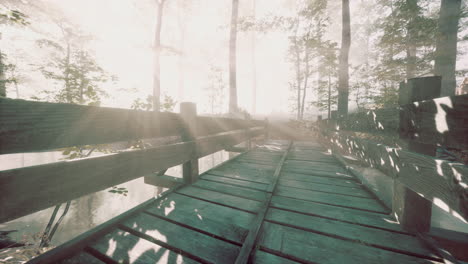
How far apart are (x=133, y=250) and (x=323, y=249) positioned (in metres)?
1.55

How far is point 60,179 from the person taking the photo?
1.02 m

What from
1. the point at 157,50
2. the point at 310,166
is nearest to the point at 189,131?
the point at 310,166

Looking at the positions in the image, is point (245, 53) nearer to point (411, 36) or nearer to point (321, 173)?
point (411, 36)

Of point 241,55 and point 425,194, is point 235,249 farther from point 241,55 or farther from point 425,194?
point 241,55

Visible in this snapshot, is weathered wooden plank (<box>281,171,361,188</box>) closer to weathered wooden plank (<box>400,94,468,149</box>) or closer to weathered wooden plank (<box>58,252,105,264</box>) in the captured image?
weathered wooden plank (<box>400,94,468,149</box>)

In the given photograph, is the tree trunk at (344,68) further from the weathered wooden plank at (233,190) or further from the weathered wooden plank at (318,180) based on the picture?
the weathered wooden plank at (233,190)

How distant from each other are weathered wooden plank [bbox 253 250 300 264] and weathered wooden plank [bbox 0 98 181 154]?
1.48 m

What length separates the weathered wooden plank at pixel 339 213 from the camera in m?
1.74

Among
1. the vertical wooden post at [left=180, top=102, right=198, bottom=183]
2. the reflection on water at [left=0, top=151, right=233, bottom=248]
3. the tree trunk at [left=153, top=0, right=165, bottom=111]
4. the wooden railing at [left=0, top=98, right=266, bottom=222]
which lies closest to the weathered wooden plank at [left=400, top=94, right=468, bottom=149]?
the wooden railing at [left=0, top=98, right=266, bottom=222]

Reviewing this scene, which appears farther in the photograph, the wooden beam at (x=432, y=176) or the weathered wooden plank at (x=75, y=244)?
the weathered wooden plank at (x=75, y=244)

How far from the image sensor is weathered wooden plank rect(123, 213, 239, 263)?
4.39 feet

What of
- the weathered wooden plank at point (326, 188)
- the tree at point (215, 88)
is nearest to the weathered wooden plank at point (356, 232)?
the weathered wooden plank at point (326, 188)

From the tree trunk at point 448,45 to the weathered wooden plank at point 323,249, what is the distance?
1009cm

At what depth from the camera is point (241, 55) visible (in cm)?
2978
